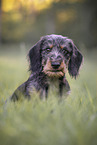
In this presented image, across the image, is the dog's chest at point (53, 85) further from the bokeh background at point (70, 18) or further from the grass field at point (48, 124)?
the bokeh background at point (70, 18)

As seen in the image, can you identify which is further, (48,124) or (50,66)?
(50,66)

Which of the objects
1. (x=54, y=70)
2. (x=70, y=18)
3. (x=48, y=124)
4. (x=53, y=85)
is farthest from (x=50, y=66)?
(x=70, y=18)

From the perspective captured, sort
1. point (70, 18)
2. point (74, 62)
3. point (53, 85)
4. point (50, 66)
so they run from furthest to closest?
point (70, 18) → point (74, 62) → point (53, 85) → point (50, 66)

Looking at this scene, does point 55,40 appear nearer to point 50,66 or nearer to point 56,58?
point 56,58

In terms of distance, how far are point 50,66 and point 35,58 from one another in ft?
1.83

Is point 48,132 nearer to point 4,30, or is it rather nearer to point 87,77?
point 87,77

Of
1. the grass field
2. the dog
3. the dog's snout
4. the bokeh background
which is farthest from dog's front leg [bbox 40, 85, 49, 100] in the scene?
the bokeh background

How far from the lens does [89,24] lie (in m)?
14.0

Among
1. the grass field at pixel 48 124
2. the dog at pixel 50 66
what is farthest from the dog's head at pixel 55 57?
the grass field at pixel 48 124

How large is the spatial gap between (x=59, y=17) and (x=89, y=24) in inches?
96.4

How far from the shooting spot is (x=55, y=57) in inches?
116

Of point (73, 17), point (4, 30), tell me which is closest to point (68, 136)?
point (73, 17)

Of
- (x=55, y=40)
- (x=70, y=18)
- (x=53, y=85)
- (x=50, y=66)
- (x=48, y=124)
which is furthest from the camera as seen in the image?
(x=70, y=18)

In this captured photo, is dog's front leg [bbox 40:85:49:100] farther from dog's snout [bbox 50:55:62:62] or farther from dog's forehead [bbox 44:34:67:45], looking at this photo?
dog's forehead [bbox 44:34:67:45]
